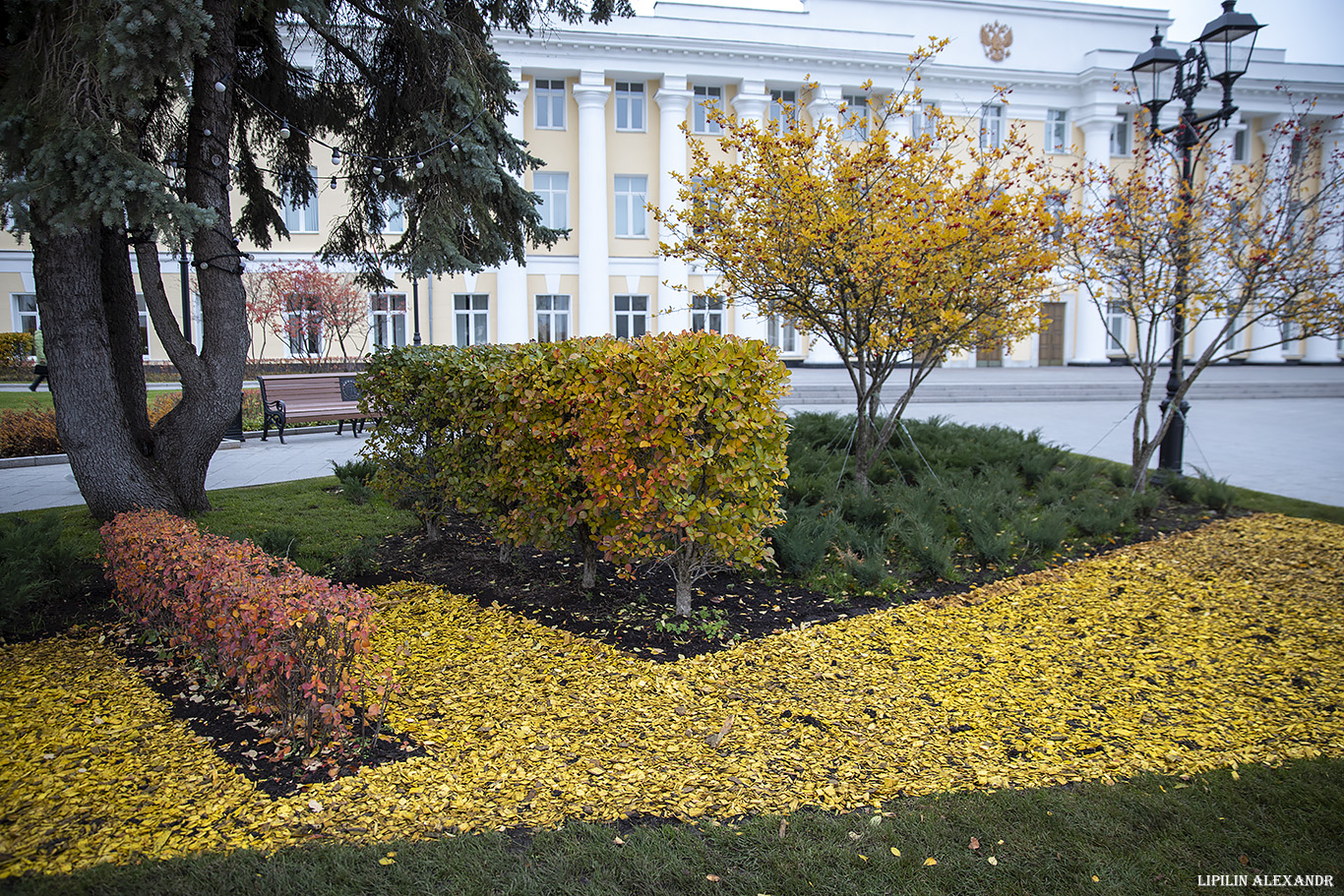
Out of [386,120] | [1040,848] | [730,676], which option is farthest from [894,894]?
[386,120]

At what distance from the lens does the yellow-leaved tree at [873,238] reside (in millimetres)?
6594

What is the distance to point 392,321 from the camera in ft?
100

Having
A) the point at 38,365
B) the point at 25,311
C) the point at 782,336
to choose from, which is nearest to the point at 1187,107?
the point at 38,365

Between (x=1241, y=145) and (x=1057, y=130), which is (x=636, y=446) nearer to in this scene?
(x=1057, y=130)

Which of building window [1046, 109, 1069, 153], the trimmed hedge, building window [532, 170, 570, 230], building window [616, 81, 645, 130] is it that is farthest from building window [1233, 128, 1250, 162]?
the trimmed hedge

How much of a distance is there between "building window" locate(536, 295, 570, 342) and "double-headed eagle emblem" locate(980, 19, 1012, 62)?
2177cm

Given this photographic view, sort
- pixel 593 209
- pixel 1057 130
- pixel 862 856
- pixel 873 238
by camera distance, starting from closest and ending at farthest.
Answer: pixel 862 856, pixel 873 238, pixel 593 209, pixel 1057 130

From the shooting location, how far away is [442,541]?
21.4 feet

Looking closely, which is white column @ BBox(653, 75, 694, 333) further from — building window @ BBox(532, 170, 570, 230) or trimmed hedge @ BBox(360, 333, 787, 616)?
trimmed hedge @ BBox(360, 333, 787, 616)

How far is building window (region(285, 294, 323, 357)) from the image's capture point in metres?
26.3

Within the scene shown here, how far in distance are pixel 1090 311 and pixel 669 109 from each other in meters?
20.5

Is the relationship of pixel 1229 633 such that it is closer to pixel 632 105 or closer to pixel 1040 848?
pixel 1040 848

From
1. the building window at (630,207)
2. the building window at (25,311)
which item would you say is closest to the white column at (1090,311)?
the building window at (630,207)

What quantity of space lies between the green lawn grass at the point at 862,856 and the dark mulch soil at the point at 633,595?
1606mm
